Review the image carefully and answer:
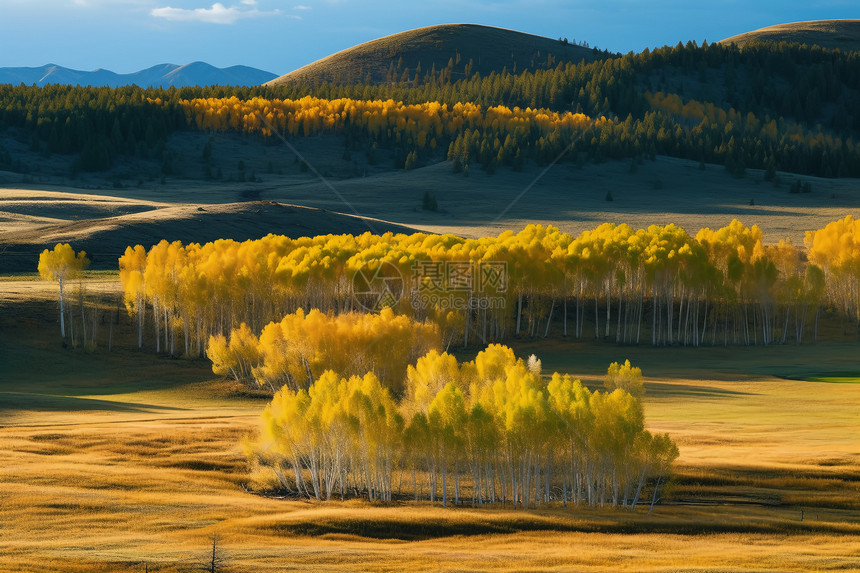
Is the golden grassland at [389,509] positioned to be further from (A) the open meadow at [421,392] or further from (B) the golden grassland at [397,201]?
(B) the golden grassland at [397,201]

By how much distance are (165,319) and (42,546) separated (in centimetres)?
4951

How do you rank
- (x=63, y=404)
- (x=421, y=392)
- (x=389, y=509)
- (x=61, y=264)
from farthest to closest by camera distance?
(x=61, y=264), (x=63, y=404), (x=421, y=392), (x=389, y=509)

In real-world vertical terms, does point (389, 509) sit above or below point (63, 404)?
above

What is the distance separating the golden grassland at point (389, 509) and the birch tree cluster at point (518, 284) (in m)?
19.3

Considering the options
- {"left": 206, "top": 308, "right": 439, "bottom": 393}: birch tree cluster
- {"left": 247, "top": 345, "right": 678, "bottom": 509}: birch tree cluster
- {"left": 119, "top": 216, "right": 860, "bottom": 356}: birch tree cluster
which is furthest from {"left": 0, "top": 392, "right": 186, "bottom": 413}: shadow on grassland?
{"left": 247, "top": 345, "right": 678, "bottom": 509}: birch tree cluster

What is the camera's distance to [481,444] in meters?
39.4

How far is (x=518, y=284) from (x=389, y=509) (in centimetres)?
5242

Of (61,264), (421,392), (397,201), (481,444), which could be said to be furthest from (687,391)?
(397,201)

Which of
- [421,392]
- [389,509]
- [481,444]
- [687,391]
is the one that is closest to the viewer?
[389,509]

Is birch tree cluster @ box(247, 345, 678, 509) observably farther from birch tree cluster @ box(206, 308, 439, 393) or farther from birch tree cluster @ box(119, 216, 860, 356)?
birch tree cluster @ box(119, 216, 860, 356)

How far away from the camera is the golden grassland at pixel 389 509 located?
2964 cm

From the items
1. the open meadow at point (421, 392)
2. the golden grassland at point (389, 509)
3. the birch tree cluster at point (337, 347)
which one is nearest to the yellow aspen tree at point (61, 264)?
the open meadow at point (421, 392)

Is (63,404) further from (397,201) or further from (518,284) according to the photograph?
(397,201)

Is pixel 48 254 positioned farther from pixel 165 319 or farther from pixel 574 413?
pixel 574 413
